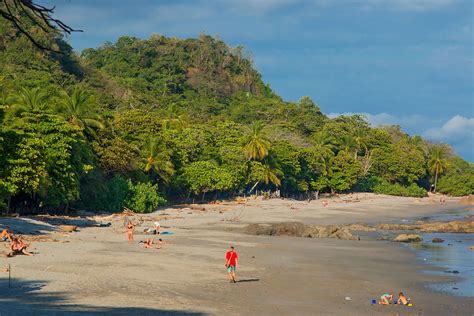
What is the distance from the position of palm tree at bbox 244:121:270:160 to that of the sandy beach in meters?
36.0

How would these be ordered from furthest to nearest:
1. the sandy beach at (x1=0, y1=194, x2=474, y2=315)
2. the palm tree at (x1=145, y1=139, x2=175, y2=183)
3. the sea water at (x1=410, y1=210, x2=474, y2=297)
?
the palm tree at (x1=145, y1=139, x2=175, y2=183) → the sea water at (x1=410, y1=210, x2=474, y2=297) → the sandy beach at (x1=0, y1=194, x2=474, y2=315)

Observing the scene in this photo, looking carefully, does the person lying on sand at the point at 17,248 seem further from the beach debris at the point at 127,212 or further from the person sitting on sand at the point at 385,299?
the beach debris at the point at 127,212

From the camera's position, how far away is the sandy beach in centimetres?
1669

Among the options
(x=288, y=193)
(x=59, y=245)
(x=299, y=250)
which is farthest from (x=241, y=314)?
(x=288, y=193)

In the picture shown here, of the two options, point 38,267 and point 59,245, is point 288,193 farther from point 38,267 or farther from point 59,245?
point 38,267

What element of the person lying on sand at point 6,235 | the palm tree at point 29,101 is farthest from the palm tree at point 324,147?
the person lying on sand at point 6,235

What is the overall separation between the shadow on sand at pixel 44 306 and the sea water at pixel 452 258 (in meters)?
12.6

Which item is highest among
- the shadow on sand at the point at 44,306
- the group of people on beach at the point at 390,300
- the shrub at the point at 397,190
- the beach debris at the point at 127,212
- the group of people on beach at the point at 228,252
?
the shrub at the point at 397,190

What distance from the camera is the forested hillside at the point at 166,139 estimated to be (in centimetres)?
4312

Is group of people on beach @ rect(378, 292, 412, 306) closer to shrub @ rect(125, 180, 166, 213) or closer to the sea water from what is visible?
the sea water

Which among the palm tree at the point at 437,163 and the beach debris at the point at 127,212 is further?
the palm tree at the point at 437,163

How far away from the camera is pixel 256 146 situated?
267 feet

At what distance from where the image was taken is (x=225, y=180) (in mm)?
69938

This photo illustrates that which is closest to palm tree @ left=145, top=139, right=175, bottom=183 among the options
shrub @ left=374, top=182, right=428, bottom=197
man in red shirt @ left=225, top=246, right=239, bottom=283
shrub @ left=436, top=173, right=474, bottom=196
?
man in red shirt @ left=225, top=246, right=239, bottom=283
